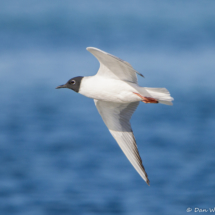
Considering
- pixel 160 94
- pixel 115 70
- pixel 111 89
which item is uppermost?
pixel 115 70

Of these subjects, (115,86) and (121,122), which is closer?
(115,86)

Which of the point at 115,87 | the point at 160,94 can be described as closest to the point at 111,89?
the point at 115,87

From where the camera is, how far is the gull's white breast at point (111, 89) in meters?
5.82

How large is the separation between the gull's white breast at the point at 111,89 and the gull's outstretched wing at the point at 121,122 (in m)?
0.58

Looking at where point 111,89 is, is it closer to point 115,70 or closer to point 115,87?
point 115,87

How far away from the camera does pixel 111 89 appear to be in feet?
19.1

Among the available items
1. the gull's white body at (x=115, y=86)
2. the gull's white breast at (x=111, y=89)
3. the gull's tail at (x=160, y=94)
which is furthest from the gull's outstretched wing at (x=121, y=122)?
the gull's tail at (x=160, y=94)

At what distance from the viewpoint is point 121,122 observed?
6520 millimetres

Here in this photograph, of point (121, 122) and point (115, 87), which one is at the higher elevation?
point (115, 87)

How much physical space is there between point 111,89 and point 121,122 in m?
0.81

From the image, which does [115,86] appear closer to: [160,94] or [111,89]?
[111,89]

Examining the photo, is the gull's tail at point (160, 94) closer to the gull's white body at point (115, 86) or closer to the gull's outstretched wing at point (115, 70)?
the gull's white body at point (115, 86)

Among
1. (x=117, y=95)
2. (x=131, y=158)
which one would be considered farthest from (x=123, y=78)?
(x=131, y=158)

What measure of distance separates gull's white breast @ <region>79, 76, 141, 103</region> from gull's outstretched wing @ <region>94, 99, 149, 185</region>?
578 mm
